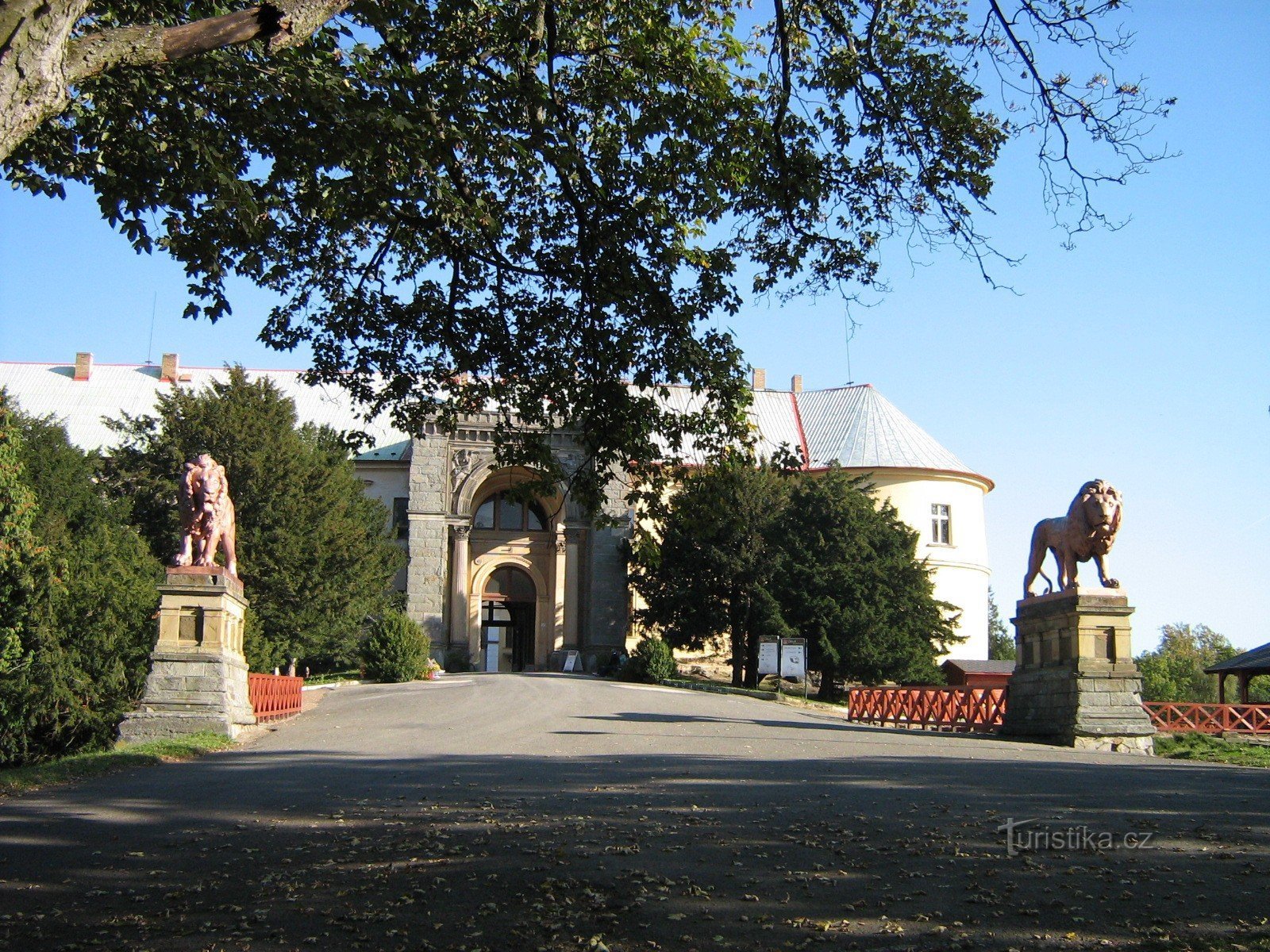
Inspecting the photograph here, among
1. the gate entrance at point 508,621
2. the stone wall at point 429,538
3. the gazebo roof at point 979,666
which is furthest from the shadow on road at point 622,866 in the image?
the gate entrance at point 508,621

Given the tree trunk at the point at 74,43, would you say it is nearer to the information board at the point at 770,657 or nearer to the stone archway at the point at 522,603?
the information board at the point at 770,657

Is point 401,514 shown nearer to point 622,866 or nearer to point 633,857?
point 633,857

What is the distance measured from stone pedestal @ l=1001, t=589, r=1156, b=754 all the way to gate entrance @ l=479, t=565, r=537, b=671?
32254 millimetres

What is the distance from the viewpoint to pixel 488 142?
8.76 m

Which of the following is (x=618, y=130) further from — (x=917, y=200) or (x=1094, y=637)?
(x=1094, y=637)

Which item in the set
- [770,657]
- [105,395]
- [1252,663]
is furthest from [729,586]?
[105,395]

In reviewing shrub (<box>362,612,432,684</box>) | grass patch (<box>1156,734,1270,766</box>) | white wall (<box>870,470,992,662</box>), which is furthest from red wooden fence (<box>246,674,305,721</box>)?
white wall (<box>870,470,992,662</box>)

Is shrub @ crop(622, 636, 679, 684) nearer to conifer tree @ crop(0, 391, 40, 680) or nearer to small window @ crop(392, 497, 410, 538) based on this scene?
small window @ crop(392, 497, 410, 538)

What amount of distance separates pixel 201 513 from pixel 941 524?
39771 mm

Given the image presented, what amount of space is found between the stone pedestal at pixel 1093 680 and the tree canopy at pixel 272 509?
24.7 metres

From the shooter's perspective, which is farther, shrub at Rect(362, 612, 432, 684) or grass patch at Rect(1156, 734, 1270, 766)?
shrub at Rect(362, 612, 432, 684)

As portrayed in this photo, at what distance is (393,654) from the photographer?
34750 millimetres

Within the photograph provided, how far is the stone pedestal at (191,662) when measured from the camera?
15492mm

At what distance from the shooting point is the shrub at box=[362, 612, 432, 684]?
114 ft
